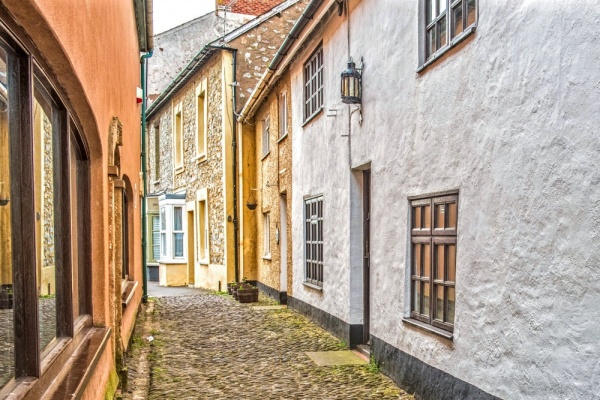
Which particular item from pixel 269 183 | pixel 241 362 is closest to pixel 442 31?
pixel 241 362

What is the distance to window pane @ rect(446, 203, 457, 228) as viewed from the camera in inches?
188

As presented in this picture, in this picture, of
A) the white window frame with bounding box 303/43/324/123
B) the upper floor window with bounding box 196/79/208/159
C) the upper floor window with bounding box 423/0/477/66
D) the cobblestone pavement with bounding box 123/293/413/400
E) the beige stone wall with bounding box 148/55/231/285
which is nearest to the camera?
the upper floor window with bounding box 423/0/477/66

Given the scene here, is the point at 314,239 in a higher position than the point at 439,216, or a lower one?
lower

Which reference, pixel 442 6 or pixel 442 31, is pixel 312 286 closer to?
pixel 442 31

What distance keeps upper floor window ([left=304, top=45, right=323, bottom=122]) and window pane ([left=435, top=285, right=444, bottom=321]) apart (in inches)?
172

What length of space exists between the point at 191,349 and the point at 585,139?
19.9 feet

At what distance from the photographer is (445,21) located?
4.95 meters

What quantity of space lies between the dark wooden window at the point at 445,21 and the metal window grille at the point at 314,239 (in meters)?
4.14

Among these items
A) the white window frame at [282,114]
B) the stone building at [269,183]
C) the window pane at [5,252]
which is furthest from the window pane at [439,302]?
the white window frame at [282,114]

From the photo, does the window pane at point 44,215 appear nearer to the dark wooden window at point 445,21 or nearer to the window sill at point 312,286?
the dark wooden window at point 445,21

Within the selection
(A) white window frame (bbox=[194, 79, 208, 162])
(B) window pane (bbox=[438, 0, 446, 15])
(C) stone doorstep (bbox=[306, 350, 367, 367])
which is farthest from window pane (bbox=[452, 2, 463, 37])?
(A) white window frame (bbox=[194, 79, 208, 162])

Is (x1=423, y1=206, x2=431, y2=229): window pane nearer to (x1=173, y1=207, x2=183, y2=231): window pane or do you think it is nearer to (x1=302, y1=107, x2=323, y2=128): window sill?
(x1=302, y1=107, x2=323, y2=128): window sill

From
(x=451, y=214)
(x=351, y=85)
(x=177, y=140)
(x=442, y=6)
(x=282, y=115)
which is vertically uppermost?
(x=177, y=140)

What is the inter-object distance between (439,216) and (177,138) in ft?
51.5
